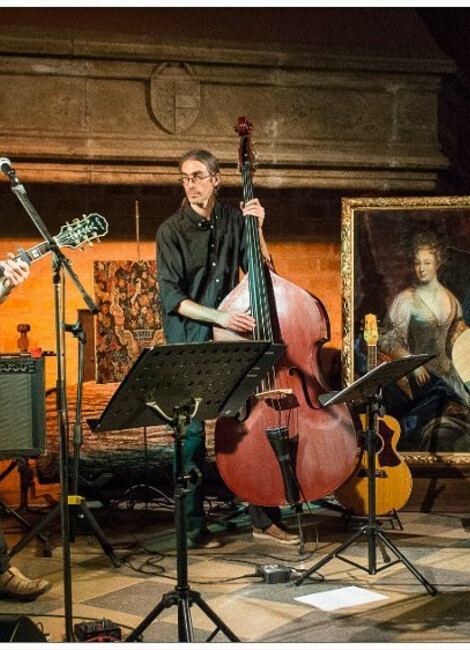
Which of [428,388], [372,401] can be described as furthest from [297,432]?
[428,388]

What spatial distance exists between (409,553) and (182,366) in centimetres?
219

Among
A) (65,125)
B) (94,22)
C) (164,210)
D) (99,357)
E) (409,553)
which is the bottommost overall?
(409,553)

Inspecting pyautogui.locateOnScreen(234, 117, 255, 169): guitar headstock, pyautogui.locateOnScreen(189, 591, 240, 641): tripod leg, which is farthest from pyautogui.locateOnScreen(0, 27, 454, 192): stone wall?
pyautogui.locateOnScreen(189, 591, 240, 641): tripod leg

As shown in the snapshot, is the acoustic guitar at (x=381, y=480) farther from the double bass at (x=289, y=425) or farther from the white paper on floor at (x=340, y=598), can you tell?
the white paper on floor at (x=340, y=598)

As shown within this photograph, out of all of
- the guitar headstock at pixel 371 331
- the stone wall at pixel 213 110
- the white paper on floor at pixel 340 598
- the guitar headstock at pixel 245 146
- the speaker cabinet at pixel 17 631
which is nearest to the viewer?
the speaker cabinet at pixel 17 631

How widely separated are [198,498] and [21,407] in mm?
1104

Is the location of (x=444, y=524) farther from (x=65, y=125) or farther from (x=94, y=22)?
(x=94, y=22)

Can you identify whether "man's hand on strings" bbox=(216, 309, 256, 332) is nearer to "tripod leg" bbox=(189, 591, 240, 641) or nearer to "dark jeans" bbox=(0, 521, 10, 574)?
"dark jeans" bbox=(0, 521, 10, 574)

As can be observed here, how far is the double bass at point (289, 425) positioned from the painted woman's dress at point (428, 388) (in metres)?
1.35

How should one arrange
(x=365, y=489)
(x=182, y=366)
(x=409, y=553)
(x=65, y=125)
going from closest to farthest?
(x=182, y=366), (x=409, y=553), (x=365, y=489), (x=65, y=125)

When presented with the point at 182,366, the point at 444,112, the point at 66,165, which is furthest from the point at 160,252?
the point at 444,112

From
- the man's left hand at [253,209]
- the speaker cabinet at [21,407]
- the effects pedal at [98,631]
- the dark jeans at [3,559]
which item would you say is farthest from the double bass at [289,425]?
the effects pedal at [98,631]

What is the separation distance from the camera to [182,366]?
10.1 ft

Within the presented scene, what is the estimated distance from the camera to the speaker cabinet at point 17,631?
2555mm
